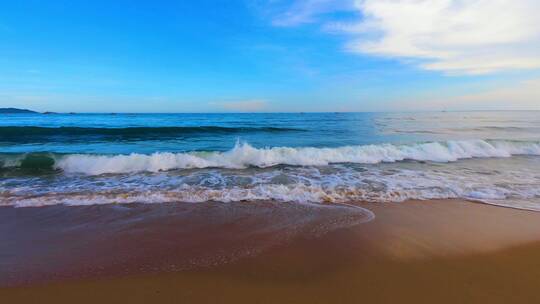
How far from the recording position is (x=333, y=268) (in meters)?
2.95

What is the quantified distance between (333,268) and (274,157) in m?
6.89

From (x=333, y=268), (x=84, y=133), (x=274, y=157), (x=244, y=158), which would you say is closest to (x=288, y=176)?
(x=274, y=157)

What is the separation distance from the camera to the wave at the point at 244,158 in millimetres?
8578

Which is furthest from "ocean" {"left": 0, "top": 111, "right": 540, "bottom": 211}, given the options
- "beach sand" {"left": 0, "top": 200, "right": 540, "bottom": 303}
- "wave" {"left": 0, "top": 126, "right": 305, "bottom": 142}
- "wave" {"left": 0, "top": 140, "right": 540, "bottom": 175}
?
"wave" {"left": 0, "top": 126, "right": 305, "bottom": 142}

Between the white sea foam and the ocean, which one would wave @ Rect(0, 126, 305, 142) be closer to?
the ocean

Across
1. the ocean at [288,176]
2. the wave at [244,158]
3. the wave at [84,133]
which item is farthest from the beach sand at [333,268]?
the wave at [84,133]

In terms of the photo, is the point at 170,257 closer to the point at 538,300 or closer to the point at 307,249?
the point at 307,249

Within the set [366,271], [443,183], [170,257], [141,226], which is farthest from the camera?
[443,183]

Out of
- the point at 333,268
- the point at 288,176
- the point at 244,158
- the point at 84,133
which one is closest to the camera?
the point at 333,268

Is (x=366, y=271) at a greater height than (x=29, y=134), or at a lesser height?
lesser

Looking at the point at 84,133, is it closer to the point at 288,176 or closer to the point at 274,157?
the point at 274,157

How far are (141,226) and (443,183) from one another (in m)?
6.81

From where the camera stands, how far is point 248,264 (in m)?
3.04

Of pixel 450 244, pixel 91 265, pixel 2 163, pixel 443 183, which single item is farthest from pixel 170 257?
pixel 2 163
